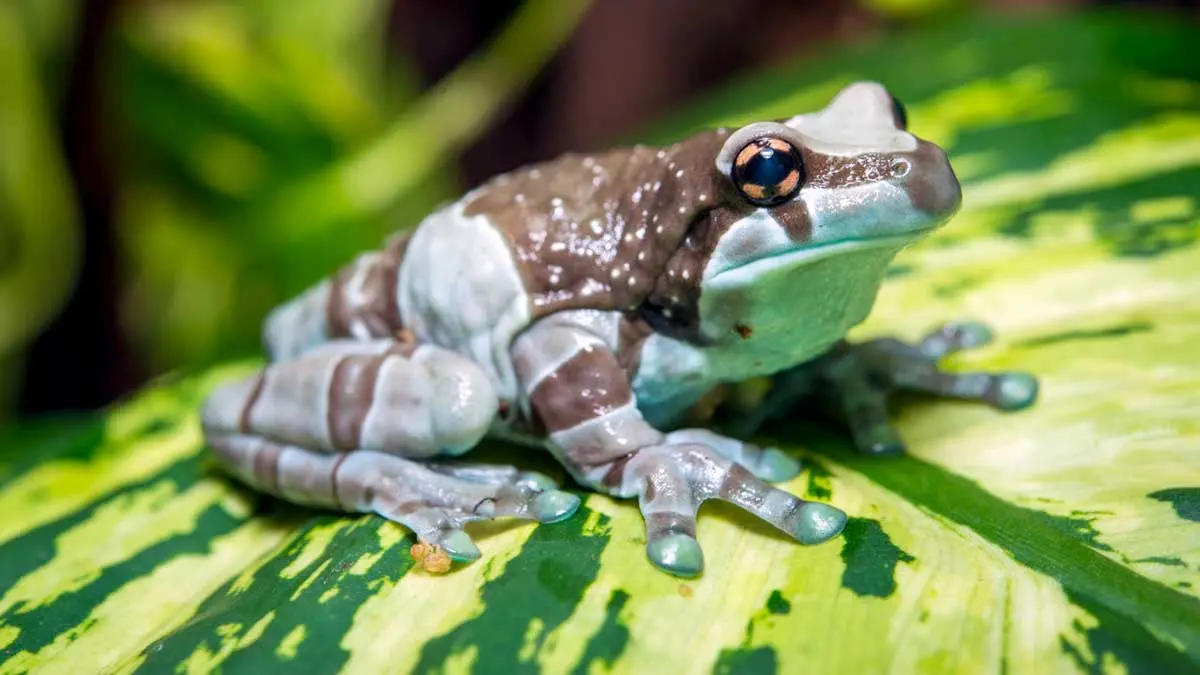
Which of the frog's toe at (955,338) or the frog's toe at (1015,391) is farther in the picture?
the frog's toe at (955,338)

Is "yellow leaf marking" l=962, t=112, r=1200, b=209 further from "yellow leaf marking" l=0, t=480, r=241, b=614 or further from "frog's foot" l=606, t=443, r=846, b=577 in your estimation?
"yellow leaf marking" l=0, t=480, r=241, b=614

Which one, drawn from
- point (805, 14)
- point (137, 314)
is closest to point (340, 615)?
point (137, 314)

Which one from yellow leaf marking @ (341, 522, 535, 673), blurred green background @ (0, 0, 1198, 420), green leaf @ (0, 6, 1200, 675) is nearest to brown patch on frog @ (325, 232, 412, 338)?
green leaf @ (0, 6, 1200, 675)

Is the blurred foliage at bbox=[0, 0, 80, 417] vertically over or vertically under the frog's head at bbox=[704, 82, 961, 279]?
over

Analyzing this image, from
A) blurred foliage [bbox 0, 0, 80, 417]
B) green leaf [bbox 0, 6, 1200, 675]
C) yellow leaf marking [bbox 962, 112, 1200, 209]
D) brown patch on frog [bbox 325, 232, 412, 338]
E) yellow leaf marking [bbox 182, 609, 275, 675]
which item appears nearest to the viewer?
green leaf [bbox 0, 6, 1200, 675]

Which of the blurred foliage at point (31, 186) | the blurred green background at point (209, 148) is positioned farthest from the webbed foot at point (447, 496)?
the blurred foliage at point (31, 186)

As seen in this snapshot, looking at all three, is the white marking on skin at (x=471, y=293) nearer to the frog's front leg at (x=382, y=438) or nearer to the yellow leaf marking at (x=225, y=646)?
the frog's front leg at (x=382, y=438)
